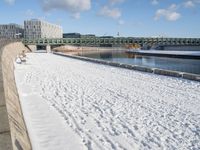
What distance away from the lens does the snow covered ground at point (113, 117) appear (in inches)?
362

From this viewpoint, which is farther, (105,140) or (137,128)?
(137,128)

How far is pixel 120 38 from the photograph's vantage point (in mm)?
160250

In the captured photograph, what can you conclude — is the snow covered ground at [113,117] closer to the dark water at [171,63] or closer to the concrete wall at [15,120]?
the concrete wall at [15,120]

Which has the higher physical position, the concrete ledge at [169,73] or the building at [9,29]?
the building at [9,29]

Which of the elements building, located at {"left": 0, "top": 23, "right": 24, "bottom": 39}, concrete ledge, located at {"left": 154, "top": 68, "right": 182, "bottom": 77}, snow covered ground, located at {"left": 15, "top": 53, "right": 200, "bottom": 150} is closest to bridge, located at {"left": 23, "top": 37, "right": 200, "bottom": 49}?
building, located at {"left": 0, "top": 23, "right": 24, "bottom": 39}

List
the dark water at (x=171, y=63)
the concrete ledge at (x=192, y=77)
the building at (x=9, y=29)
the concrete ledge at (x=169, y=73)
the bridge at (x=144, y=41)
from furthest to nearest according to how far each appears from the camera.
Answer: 1. the building at (x=9, y=29)
2. the bridge at (x=144, y=41)
3. the dark water at (x=171, y=63)
4. the concrete ledge at (x=169, y=73)
5. the concrete ledge at (x=192, y=77)

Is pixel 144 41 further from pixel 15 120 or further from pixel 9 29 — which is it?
pixel 15 120

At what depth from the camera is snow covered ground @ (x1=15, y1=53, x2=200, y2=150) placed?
920 centimetres

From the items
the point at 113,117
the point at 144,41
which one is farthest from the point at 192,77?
the point at 144,41

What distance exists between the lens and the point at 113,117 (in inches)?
468

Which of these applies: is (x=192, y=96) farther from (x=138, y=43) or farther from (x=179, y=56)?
(x=138, y=43)

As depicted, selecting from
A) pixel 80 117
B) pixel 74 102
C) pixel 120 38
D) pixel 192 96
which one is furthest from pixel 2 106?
pixel 120 38

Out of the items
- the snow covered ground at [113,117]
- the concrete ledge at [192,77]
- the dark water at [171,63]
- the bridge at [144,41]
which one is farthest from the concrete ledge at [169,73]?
the bridge at [144,41]

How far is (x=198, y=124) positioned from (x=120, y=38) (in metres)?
151
